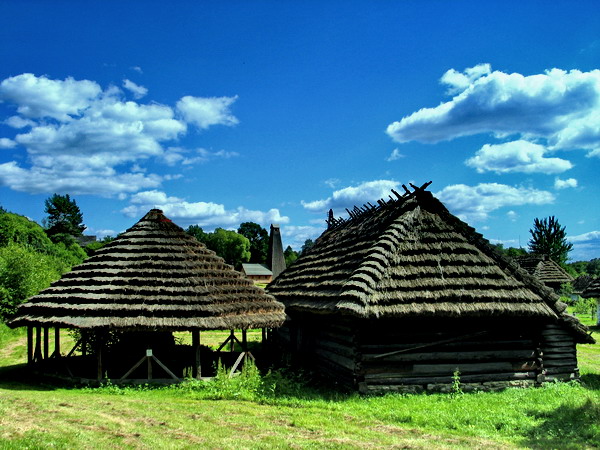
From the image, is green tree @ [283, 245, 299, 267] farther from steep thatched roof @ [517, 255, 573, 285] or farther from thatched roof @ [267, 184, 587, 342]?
thatched roof @ [267, 184, 587, 342]

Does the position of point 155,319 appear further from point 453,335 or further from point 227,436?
point 453,335

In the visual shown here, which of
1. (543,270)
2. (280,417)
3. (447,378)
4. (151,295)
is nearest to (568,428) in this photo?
(447,378)

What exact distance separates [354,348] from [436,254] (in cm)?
382

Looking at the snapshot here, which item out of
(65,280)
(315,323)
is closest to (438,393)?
(315,323)

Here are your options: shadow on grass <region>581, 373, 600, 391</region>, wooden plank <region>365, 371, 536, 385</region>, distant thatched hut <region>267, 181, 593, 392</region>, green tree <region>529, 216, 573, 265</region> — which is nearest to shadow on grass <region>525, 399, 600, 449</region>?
wooden plank <region>365, 371, 536, 385</region>

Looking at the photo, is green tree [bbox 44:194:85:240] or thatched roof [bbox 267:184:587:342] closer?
thatched roof [bbox 267:184:587:342]

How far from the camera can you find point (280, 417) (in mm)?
11234

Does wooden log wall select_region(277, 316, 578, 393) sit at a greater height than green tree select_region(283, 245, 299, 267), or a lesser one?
lesser

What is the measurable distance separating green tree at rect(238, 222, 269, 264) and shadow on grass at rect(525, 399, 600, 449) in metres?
94.3

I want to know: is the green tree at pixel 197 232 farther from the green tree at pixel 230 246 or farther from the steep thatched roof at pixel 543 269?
the steep thatched roof at pixel 543 269

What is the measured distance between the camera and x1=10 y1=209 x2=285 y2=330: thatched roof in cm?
1434

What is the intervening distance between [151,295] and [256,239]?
95.6m

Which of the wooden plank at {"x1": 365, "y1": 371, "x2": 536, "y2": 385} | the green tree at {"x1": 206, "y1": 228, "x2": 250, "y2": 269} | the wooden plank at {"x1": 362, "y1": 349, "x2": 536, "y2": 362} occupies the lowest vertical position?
the wooden plank at {"x1": 365, "y1": 371, "x2": 536, "y2": 385}

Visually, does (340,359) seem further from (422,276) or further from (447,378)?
(422,276)
